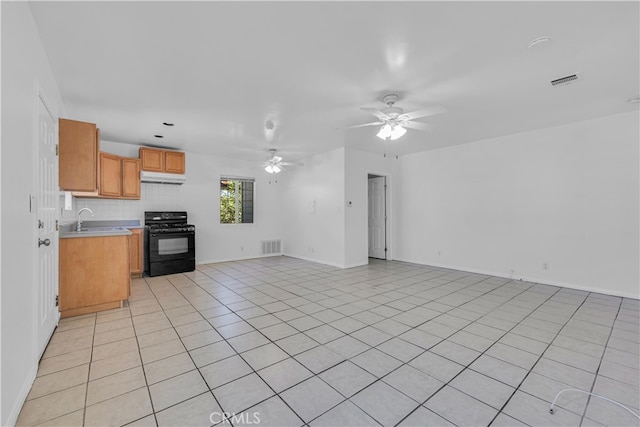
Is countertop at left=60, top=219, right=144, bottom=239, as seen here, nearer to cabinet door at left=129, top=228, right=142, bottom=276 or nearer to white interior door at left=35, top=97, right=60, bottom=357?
cabinet door at left=129, top=228, right=142, bottom=276

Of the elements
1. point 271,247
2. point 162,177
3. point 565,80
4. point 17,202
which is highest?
point 565,80

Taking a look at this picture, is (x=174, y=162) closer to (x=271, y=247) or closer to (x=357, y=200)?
(x=271, y=247)

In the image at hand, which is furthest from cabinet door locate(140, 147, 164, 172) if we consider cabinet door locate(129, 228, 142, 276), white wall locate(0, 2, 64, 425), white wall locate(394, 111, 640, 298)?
white wall locate(394, 111, 640, 298)

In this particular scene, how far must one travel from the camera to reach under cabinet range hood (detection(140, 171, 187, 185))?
535cm

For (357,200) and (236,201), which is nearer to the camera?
(357,200)

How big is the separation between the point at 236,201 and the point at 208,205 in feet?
2.57

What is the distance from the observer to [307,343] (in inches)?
101

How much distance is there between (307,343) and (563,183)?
4581 millimetres

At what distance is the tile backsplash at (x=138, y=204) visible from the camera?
16.7 ft

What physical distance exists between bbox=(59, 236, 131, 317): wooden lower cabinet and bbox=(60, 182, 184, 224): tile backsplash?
1823 mm

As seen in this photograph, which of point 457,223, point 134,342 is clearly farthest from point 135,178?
point 457,223

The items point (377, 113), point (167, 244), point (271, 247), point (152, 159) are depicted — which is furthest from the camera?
point (271, 247)

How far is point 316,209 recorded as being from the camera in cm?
652

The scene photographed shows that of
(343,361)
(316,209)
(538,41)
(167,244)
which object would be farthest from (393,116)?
(167,244)
